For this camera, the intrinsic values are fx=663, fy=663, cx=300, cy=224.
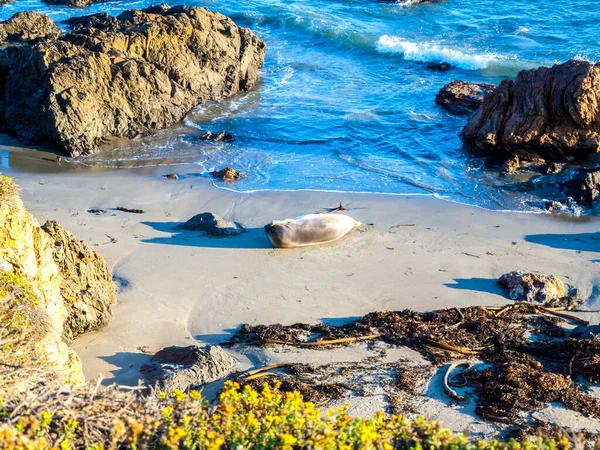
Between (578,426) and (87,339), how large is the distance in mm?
5363

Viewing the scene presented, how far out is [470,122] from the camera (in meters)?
14.8

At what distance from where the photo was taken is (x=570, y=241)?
423 inches

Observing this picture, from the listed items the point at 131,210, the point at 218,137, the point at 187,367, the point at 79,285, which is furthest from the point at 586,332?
the point at 218,137

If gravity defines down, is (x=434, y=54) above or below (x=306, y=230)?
above

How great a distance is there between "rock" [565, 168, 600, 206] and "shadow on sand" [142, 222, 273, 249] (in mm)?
5871

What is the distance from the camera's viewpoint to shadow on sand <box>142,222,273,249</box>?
1033cm

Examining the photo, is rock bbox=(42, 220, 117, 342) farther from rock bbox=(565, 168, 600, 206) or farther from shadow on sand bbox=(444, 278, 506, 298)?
rock bbox=(565, 168, 600, 206)

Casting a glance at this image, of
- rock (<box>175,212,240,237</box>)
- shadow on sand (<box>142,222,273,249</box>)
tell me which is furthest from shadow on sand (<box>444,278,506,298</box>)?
rock (<box>175,212,240,237</box>)

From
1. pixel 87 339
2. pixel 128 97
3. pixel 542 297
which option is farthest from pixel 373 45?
pixel 87 339

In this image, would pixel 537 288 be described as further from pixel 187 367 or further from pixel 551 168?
pixel 551 168

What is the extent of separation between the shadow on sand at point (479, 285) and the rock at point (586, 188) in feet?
12.3

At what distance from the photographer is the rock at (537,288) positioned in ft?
28.8

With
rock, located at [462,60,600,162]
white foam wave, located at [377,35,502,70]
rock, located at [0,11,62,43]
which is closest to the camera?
rock, located at [462,60,600,162]

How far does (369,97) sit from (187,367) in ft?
43.0
